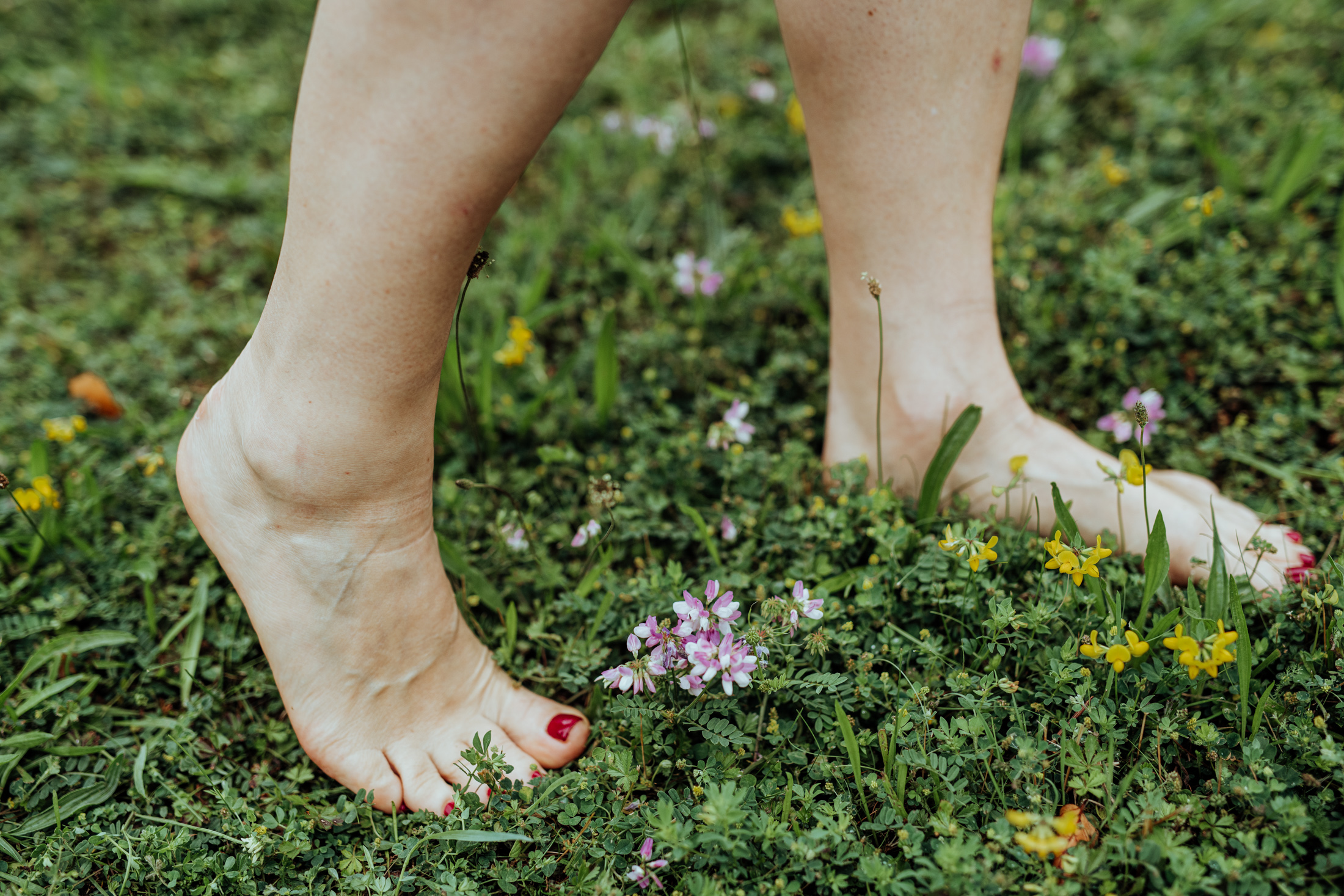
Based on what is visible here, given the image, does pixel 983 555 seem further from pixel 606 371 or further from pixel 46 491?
pixel 46 491

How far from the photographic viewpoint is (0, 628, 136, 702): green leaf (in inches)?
63.9

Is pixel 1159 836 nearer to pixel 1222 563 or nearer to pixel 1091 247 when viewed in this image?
pixel 1222 563

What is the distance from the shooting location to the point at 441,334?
1.36 m

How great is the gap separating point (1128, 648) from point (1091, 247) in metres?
1.43

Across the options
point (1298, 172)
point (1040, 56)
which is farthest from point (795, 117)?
point (1298, 172)

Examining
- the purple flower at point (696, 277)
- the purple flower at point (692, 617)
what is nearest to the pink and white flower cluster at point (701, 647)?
the purple flower at point (692, 617)

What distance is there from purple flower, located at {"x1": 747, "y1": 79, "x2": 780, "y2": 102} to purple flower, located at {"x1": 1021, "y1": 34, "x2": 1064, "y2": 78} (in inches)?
31.1

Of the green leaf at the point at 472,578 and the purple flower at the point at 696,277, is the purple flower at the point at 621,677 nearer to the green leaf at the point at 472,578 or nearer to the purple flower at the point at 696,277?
the green leaf at the point at 472,578

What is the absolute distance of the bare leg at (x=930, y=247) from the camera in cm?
154

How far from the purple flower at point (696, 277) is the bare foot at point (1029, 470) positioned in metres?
0.53

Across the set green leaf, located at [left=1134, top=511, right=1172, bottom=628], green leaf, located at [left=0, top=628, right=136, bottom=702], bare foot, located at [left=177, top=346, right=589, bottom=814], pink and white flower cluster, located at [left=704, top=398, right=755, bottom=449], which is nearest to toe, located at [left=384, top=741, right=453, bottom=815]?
bare foot, located at [left=177, top=346, right=589, bottom=814]

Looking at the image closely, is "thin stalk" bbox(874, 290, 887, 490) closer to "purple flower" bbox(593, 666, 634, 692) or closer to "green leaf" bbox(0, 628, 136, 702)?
"purple flower" bbox(593, 666, 634, 692)

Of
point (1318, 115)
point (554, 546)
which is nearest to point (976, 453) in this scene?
point (554, 546)

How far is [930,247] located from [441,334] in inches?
37.4
